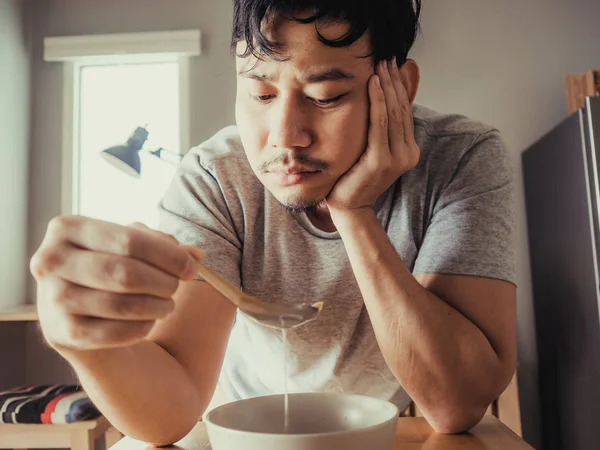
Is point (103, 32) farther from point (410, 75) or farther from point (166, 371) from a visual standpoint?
point (166, 371)

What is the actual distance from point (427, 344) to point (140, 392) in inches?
15.3

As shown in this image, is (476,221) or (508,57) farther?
(508,57)

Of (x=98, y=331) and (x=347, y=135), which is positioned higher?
(x=347, y=135)

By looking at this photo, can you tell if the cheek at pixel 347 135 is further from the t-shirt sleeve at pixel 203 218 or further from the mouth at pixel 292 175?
the t-shirt sleeve at pixel 203 218

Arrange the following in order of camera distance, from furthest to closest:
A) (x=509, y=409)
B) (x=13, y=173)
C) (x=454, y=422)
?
1. (x=13, y=173)
2. (x=509, y=409)
3. (x=454, y=422)

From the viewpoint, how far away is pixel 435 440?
0.68m

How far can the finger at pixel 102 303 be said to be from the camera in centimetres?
47

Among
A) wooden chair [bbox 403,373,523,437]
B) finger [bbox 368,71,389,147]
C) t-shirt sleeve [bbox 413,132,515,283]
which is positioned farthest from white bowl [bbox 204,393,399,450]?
wooden chair [bbox 403,373,523,437]

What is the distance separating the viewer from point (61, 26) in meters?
2.91

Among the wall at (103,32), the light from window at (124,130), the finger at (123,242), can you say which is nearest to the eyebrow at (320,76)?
the finger at (123,242)

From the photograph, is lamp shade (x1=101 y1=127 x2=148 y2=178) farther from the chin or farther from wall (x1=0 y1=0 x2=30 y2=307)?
the chin

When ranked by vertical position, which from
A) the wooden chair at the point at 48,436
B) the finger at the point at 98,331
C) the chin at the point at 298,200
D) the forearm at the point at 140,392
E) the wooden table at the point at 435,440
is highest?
the chin at the point at 298,200

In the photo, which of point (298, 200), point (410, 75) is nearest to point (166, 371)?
point (298, 200)

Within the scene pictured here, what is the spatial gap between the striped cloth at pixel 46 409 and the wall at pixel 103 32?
2.78 feet
